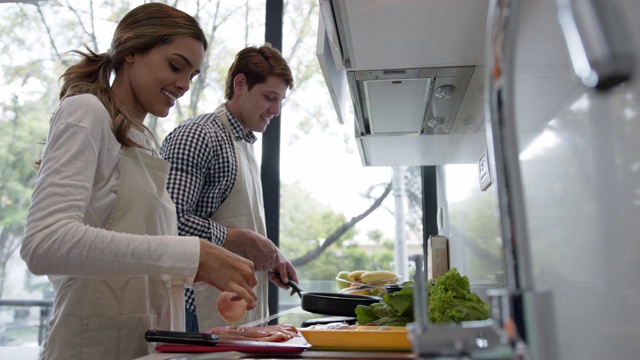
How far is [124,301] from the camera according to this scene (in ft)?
3.41

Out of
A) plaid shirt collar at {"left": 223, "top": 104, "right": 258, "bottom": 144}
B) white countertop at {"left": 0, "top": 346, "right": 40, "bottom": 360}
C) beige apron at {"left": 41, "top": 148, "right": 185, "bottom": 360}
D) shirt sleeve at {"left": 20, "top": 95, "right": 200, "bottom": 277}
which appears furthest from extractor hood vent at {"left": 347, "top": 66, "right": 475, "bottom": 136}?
white countertop at {"left": 0, "top": 346, "right": 40, "bottom": 360}

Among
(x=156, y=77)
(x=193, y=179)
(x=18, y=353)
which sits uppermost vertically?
(x=156, y=77)

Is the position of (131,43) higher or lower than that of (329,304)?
higher

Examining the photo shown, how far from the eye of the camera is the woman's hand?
96cm

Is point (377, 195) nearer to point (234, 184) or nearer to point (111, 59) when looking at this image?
point (234, 184)

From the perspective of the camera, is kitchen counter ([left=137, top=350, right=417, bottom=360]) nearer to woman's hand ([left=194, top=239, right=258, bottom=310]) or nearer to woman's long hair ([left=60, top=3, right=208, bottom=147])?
woman's hand ([left=194, top=239, right=258, bottom=310])

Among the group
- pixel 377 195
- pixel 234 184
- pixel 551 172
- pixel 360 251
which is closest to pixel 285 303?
pixel 360 251

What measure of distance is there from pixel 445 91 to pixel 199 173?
0.74m

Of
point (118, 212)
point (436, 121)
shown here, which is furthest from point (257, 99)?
point (118, 212)

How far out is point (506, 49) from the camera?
0.41m

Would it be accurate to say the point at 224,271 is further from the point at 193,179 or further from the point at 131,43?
the point at 193,179

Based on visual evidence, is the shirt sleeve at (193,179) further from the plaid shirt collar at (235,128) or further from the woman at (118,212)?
the woman at (118,212)

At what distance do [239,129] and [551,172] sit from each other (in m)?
1.24

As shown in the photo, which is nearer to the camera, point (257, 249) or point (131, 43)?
point (131, 43)
